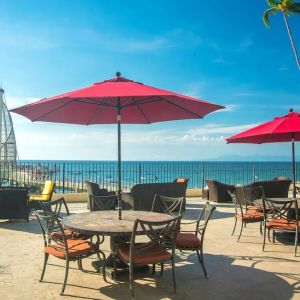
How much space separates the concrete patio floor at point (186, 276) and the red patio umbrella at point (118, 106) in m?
1.23

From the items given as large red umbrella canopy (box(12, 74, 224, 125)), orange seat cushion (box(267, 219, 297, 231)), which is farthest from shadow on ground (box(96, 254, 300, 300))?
large red umbrella canopy (box(12, 74, 224, 125))

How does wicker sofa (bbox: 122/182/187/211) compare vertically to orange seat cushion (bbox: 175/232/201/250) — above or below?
above

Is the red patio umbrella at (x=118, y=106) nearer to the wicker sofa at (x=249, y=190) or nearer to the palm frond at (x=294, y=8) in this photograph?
the wicker sofa at (x=249, y=190)

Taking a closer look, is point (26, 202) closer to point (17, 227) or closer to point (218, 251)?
point (17, 227)

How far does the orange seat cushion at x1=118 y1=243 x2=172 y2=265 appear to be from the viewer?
3935 millimetres

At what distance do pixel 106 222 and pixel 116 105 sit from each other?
179cm

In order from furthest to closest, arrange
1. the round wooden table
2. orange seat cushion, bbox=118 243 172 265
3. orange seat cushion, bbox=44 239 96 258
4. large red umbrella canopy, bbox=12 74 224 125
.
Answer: large red umbrella canopy, bbox=12 74 224 125 < orange seat cushion, bbox=44 239 96 258 < the round wooden table < orange seat cushion, bbox=118 243 172 265

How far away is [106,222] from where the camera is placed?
4.59 metres

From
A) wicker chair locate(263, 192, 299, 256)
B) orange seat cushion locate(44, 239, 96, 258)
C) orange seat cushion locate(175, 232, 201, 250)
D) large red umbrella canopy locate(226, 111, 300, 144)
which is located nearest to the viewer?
orange seat cushion locate(44, 239, 96, 258)

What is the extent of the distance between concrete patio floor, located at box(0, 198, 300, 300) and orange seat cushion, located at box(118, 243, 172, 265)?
1.22 ft

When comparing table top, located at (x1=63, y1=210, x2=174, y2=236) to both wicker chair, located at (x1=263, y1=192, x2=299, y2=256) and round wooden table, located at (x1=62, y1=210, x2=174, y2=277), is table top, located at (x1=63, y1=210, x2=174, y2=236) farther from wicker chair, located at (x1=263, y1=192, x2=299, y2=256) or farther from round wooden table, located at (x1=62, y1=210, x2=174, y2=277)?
wicker chair, located at (x1=263, y1=192, x2=299, y2=256)

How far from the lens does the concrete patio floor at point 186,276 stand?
4012 mm

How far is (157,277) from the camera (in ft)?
15.0

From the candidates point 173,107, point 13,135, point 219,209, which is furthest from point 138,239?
point 13,135
